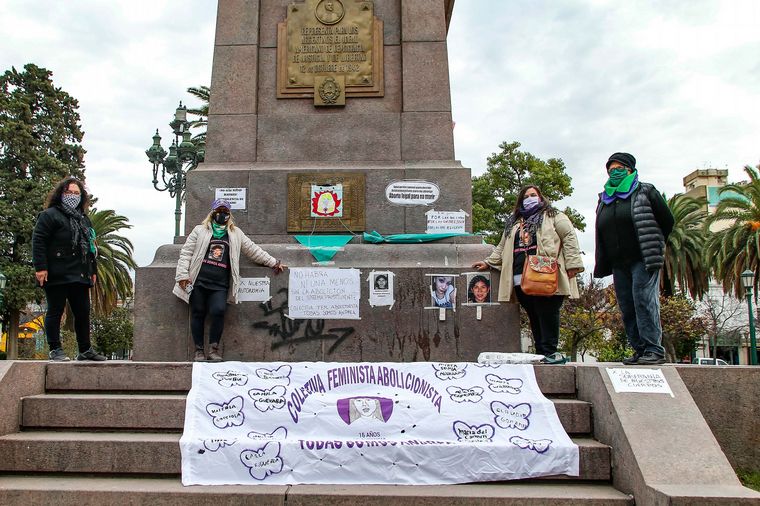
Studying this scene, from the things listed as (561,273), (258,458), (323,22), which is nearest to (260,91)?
(323,22)

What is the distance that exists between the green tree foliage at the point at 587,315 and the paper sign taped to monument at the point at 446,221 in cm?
2601

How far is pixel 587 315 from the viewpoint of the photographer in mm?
33594

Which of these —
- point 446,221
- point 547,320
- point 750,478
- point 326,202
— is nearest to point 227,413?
point 547,320

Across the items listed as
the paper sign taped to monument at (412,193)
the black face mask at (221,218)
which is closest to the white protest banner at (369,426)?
the black face mask at (221,218)

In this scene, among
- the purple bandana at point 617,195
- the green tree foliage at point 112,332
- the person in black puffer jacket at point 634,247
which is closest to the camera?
the person in black puffer jacket at point 634,247

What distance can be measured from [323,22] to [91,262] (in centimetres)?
439

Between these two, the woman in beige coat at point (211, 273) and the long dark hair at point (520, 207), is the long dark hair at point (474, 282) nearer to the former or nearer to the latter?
the long dark hair at point (520, 207)

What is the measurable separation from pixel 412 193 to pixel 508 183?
3073 cm

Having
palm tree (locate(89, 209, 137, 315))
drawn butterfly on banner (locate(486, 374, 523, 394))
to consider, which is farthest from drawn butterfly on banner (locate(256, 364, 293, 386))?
palm tree (locate(89, 209, 137, 315))

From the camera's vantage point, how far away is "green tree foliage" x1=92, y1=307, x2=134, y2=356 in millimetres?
49406

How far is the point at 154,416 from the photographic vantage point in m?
5.41

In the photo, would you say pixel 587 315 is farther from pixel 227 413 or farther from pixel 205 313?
pixel 227 413

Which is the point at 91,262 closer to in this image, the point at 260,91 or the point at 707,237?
the point at 260,91

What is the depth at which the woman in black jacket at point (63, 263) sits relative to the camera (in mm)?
6762
